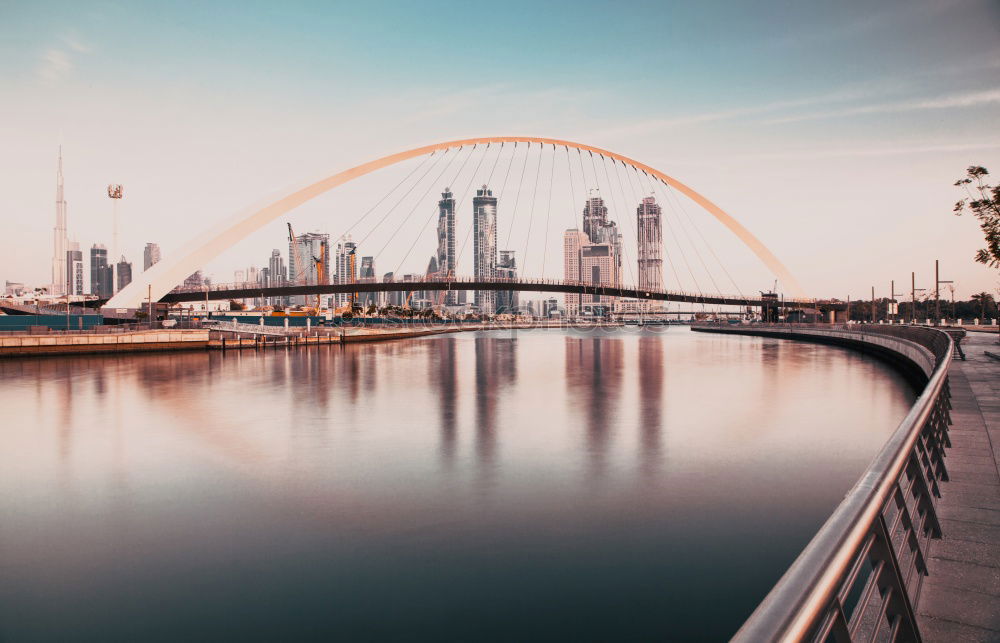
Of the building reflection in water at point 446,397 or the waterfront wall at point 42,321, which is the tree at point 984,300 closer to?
the building reflection in water at point 446,397

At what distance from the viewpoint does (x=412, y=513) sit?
337 inches

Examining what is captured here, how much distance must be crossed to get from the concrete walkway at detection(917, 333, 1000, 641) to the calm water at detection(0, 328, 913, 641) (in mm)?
1892

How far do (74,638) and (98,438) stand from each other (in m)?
11.3

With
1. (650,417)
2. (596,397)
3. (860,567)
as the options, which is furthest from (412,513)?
(596,397)

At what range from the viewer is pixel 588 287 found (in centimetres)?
7219

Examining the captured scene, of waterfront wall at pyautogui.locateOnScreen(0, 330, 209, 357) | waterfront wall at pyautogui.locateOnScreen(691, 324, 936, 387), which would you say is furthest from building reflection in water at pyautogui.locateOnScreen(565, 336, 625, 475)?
waterfront wall at pyautogui.locateOnScreen(0, 330, 209, 357)

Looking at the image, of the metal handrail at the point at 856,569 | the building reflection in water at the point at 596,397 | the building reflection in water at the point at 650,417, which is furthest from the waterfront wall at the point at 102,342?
the metal handrail at the point at 856,569

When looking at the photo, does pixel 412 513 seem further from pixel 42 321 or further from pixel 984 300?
pixel 984 300

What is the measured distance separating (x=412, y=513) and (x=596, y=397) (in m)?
14.2

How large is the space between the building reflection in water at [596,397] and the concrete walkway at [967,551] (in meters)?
5.56

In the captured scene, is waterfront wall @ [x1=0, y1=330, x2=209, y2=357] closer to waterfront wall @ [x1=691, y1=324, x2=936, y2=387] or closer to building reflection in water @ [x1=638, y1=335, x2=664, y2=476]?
building reflection in water @ [x1=638, y1=335, x2=664, y2=476]

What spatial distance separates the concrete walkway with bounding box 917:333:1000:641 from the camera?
3150 mm

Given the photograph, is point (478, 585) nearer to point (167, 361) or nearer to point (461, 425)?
point (461, 425)

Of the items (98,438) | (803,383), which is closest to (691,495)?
(98,438)
